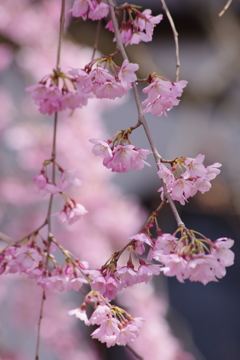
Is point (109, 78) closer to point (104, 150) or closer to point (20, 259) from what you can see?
point (104, 150)

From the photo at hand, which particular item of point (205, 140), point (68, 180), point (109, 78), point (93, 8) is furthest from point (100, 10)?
point (205, 140)

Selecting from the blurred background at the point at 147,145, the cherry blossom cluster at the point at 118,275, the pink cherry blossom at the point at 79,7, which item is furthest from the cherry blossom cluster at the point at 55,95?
the blurred background at the point at 147,145

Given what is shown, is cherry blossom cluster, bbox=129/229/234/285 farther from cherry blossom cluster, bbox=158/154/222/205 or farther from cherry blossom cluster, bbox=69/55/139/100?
cherry blossom cluster, bbox=69/55/139/100

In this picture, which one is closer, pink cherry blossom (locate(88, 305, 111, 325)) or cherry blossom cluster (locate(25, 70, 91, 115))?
pink cherry blossom (locate(88, 305, 111, 325))

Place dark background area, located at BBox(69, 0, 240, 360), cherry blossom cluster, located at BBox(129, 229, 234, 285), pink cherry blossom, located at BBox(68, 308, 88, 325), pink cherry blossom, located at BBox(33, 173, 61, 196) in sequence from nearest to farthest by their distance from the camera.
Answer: cherry blossom cluster, located at BBox(129, 229, 234, 285) < pink cherry blossom, located at BBox(68, 308, 88, 325) < pink cherry blossom, located at BBox(33, 173, 61, 196) < dark background area, located at BBox(69, 0, 240, 360)

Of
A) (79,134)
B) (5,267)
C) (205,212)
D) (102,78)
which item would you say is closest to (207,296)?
(205,212)

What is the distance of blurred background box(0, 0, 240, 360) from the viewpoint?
6.64 ft

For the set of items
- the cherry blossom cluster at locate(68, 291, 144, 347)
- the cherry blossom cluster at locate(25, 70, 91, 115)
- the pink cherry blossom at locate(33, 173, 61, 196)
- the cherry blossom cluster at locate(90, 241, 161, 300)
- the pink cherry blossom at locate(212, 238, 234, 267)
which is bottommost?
the cherry blossom cluster at locate(68, 291, 144, 347)

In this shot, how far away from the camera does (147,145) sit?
116 inches

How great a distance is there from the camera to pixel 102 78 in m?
0.52

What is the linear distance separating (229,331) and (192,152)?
126cm

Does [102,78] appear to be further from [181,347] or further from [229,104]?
[229,104]

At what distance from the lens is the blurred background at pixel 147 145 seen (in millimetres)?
2023

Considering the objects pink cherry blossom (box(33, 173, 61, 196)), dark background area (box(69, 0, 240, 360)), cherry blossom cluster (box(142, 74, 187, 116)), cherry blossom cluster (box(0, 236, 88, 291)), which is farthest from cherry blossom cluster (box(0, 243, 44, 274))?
dark background area (box(69, 0, 240, 360))
